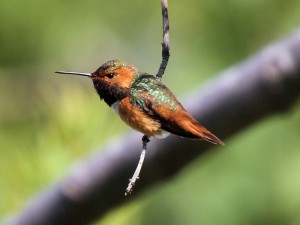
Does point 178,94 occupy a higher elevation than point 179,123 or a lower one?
higher

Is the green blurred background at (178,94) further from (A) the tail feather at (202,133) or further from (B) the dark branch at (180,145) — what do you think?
(A) the tail feather at (202,133)

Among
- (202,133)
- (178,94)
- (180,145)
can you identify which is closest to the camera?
(202,133)

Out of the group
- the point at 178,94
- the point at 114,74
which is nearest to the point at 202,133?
the point at 114,74

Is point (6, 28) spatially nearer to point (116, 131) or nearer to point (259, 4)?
point (116, 131)

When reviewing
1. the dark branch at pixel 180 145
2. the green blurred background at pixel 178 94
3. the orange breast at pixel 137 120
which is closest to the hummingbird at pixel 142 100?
the orange breast at pixel 137 120

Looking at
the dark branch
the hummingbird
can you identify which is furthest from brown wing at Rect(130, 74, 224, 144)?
the dark branch

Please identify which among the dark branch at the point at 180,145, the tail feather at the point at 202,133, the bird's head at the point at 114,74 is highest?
the dark branch at the point at 180,145

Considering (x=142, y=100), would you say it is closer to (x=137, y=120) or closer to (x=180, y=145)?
(x=137, y=120)
